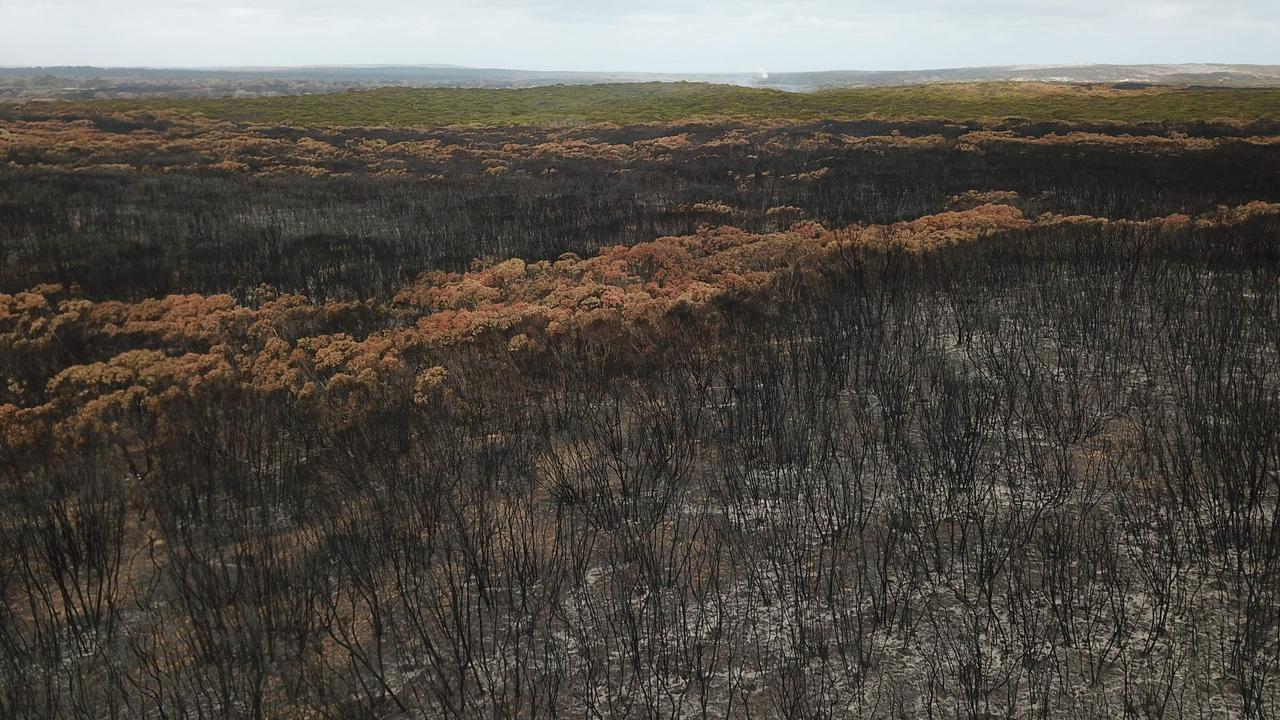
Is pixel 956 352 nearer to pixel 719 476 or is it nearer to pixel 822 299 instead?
pixel 822 299

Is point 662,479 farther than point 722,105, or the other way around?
point 722,105

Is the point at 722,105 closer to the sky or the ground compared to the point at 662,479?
closer to the sky

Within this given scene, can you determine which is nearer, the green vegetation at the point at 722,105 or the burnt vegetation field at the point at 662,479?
the burnt vegetation field at the point at 662,479

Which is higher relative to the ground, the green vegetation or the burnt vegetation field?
the green vegetation

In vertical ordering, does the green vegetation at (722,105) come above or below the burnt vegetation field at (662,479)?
above

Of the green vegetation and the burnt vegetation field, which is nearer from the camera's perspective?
the burnt vegetation field

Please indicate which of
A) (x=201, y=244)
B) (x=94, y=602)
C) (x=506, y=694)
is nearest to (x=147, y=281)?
(x=201, y=244)
